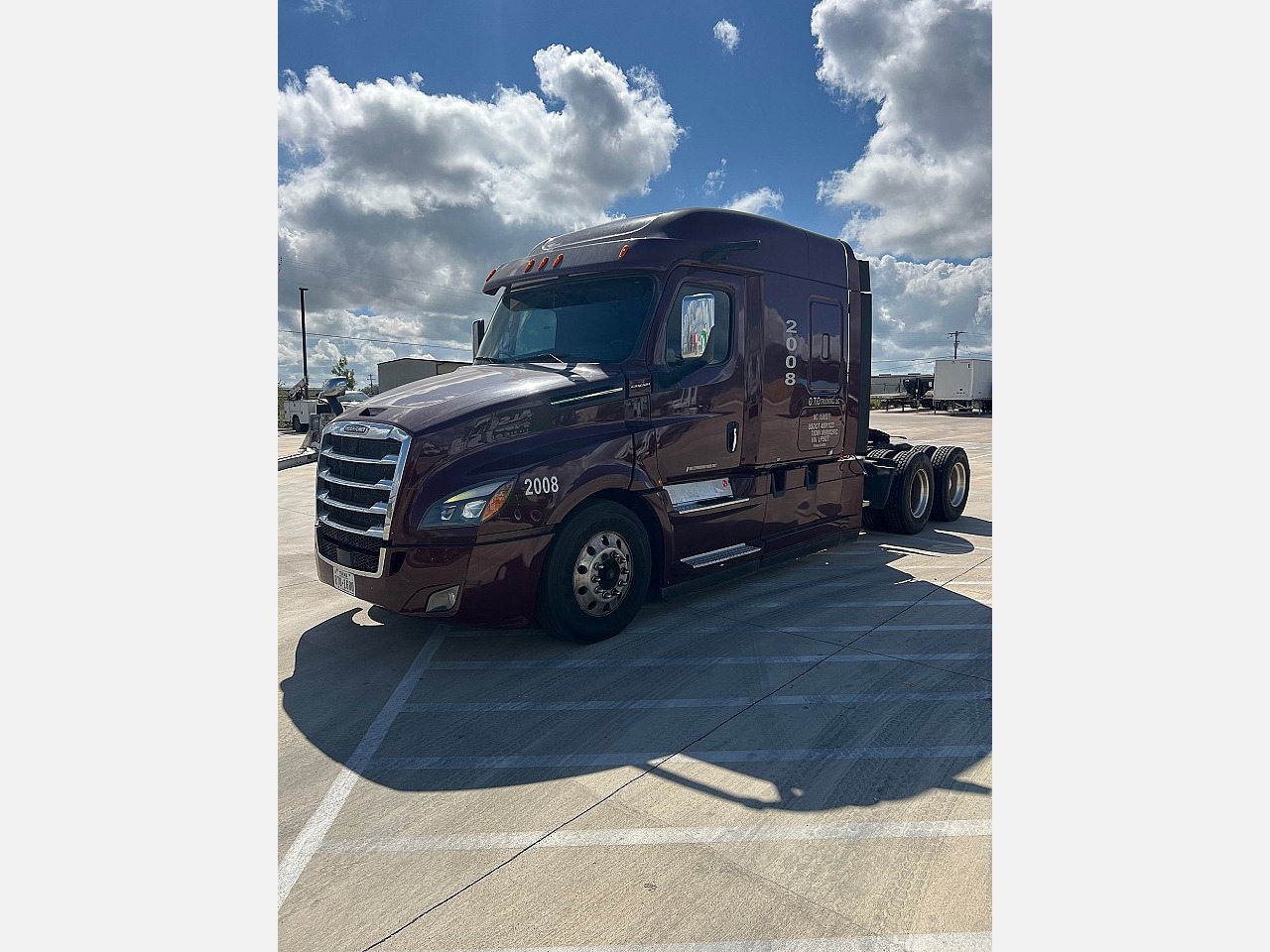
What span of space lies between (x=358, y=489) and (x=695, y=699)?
2.45m

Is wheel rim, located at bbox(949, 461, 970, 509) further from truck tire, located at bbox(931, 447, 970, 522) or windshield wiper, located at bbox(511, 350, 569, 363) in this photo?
windshield wiper, located at bbox(511, 350, 569, 363)

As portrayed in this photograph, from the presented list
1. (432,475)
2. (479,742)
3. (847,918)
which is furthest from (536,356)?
(847,918)

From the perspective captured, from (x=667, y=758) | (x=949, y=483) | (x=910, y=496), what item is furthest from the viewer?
(x=949, y=483)

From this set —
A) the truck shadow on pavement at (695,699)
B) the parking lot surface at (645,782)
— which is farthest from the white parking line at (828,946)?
the truck shadow on pavement at (695,699)

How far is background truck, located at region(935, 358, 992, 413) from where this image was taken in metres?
43.0

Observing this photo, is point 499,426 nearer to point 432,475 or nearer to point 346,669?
point 432,475

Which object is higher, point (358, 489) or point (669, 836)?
point (358, 489)

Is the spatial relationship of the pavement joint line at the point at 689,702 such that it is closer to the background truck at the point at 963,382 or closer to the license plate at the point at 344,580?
the license plate at the point at 344,580

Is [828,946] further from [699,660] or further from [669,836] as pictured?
[699,660]

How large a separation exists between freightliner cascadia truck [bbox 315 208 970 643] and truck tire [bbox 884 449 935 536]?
4.71 feet

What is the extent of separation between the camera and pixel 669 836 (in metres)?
2.97

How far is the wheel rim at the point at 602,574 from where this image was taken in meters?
5.07

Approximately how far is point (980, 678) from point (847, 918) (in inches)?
93.7

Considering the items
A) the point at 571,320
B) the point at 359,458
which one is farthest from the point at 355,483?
the point at 571,320
